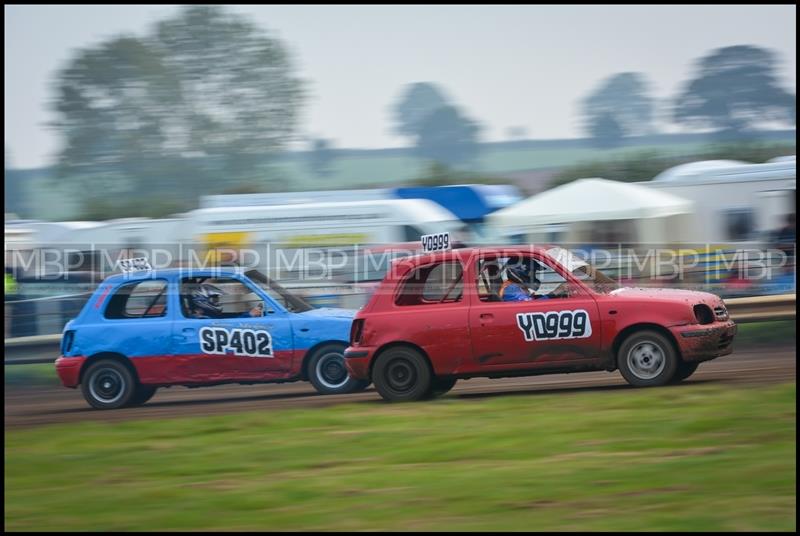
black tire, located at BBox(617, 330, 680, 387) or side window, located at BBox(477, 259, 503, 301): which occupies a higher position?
side window, located at BBox(477, 259, 503, 301)

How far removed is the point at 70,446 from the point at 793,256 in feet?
40.4

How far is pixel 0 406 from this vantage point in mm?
13125

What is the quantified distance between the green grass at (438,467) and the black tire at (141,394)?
1.93m

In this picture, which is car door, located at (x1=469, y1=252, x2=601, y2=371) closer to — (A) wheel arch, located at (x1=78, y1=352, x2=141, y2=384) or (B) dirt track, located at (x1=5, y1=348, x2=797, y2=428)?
(B) dirt track, located at (x1=5, y1=348, x2=797, y2=428)

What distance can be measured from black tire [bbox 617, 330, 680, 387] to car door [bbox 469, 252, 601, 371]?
296mm

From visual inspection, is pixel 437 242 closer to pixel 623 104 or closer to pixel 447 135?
pixel 623 104

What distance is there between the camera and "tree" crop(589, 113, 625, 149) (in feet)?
146

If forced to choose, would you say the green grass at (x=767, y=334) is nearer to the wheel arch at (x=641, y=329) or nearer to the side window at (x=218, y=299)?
the wheel arch at (x=641, y=329)

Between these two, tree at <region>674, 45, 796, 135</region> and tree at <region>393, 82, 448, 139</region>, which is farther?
tree at <region>393, 82, 448, 139</region>

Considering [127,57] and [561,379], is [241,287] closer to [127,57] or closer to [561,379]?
[561,379]

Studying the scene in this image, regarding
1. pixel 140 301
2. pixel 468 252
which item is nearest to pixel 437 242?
pixel 468 252

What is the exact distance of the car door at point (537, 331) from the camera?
35.5 feet

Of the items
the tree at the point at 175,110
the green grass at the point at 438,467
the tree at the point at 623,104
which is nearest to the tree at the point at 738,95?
the tree at the point at 623,104

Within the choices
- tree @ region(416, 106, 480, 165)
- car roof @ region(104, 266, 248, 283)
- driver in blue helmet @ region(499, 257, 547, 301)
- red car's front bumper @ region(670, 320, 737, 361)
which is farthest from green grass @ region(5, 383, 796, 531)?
tree @ region(416, 106, 480, 165)
